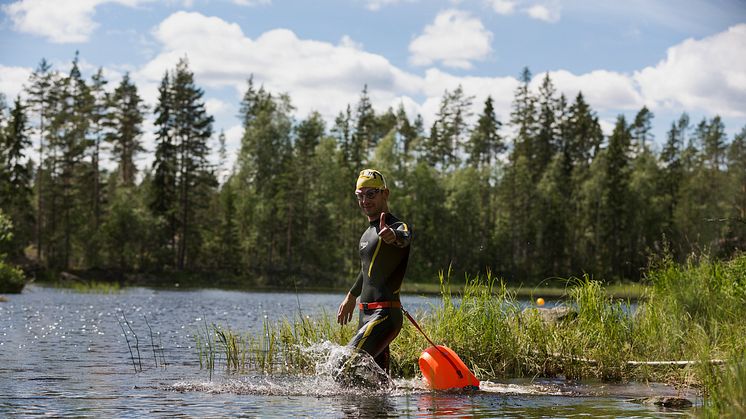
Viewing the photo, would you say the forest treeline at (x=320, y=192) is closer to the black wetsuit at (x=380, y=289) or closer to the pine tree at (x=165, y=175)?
the pine tree at (x=165, y=175)

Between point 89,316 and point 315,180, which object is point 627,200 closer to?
point 315,180

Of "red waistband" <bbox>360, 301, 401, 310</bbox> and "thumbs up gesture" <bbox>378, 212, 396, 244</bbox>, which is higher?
"thumbs up gesture" <bbox>378, 212, 396, 244</bbox>

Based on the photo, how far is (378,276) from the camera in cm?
1045

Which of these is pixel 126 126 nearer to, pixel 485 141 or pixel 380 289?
pixel 485 141

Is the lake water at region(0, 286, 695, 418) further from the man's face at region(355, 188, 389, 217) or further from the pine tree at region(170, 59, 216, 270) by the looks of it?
the pine tree at region(170, 59, 216, 270)

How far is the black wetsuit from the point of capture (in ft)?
33.8

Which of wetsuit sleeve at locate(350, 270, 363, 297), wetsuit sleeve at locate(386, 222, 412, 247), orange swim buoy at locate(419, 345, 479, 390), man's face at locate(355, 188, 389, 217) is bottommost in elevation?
orange swim buoy at locate(419, 345, 479, 390)

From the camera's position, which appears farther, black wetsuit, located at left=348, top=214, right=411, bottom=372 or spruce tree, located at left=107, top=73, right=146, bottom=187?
spruce tree, located at left=107, top=73, right=146, bottom=187

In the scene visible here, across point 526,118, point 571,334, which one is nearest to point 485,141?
point 526,118

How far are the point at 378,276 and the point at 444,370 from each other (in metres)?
1.52

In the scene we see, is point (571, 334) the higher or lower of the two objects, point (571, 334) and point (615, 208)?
the lower

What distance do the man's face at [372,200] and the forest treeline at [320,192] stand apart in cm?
5930

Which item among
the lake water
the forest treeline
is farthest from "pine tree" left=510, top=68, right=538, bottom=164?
the lake water

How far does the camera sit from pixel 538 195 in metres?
85.9
